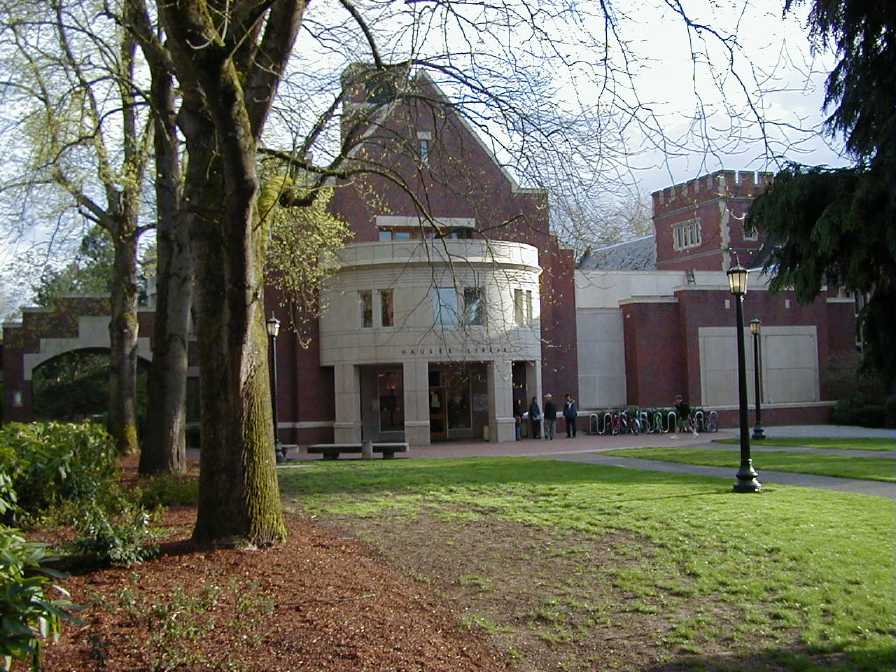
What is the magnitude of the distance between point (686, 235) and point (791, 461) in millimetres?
37924

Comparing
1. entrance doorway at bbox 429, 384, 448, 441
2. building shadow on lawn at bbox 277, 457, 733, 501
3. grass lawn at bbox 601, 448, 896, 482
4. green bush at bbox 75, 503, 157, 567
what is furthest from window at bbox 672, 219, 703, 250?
green bush at bbox 75, 503, 157, 567

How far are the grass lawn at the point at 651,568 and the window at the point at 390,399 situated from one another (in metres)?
19.7

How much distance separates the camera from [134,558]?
8.16 m

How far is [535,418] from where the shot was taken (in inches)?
1366

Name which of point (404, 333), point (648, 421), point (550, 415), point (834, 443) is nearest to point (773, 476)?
point (834, 443)

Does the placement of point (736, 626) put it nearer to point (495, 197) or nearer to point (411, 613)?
point (411, 613)

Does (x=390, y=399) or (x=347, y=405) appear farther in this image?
(x=390, y=399)

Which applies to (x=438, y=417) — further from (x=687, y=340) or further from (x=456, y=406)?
(x=687, y=340)

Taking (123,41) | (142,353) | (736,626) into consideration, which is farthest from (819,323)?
(736,626)

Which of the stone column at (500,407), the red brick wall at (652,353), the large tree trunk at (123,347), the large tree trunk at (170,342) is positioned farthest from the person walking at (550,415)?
the large tree trunk at (170,342)

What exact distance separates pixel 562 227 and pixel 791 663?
538 cm

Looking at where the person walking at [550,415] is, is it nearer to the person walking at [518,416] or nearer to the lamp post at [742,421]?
the person walking at [518,416]

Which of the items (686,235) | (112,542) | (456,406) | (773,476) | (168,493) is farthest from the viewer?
(686,235)

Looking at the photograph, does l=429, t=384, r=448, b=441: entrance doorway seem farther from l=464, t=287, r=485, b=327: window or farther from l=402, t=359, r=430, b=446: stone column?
l=464, t=287, r=485, b=327: window
